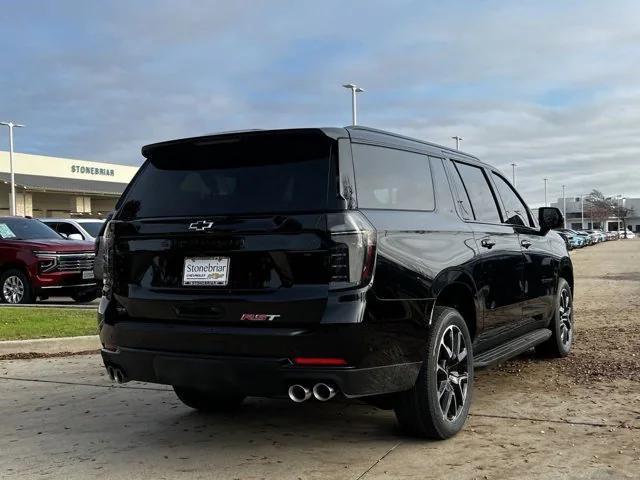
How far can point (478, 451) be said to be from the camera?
4289 millimetres

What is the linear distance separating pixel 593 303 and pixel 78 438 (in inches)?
392

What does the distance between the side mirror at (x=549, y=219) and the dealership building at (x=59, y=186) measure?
1702 inches

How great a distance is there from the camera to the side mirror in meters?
6.80

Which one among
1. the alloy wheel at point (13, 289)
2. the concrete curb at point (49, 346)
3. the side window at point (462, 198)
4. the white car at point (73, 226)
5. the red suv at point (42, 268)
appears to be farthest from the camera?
the white car at point (73, 226)

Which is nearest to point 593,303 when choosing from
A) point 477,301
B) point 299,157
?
point 477,301

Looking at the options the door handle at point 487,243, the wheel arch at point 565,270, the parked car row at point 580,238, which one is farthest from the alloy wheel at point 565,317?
the parked car row at point 580,238

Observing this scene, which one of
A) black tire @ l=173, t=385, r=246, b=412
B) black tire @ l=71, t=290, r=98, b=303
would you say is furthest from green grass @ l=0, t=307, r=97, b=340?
black tire @ l=173, t=385, r=246, b=412

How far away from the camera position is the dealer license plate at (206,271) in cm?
402

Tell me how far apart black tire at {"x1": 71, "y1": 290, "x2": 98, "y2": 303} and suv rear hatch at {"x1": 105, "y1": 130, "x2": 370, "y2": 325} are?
967 centimetres

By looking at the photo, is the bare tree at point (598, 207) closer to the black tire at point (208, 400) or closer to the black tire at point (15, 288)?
the black tire at point (15, 288)

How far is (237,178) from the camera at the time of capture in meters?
4.23

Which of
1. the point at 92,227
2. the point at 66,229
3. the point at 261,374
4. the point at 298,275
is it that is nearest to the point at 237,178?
the point at 298,275

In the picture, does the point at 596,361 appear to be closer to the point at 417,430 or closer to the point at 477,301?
the point at 477,301

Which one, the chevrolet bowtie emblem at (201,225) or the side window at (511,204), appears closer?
the chevrolet bowtie emblem at (201,225)
